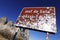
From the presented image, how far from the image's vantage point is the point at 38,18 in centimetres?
1819

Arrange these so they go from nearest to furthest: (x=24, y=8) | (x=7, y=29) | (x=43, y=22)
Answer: (x=43, y=22) → (x=24, y=8) → (x=7, y=29)

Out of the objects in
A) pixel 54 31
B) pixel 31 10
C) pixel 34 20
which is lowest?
pixel 54 31

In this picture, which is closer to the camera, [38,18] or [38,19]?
[38,19]

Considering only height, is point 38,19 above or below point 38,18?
below

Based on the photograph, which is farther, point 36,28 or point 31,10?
point 31,10

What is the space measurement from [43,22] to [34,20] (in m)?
1.15

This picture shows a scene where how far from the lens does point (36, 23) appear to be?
17.8 meters

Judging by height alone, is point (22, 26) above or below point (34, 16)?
below

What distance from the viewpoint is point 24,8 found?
20.0m

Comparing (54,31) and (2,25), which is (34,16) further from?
(2,25)

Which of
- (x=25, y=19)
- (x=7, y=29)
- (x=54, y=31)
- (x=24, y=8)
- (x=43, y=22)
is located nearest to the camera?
(x=54, y=31)

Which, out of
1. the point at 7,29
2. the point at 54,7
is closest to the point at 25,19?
the point at 54,7

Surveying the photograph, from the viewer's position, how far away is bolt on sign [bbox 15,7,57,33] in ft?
55.9

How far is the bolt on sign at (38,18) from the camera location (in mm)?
17033
